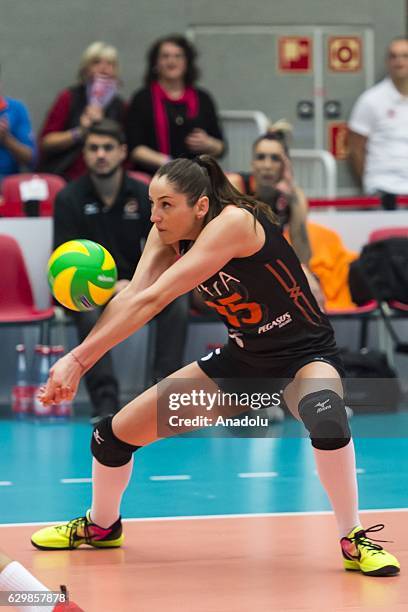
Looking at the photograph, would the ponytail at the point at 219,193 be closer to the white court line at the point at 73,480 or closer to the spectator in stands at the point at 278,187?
the white court line at the point at 73,480

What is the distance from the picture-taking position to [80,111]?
10.6 m

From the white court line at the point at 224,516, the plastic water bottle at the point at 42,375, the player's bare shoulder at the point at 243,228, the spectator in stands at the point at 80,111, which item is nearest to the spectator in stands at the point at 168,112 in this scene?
the spectator in stands at the point at 80,111

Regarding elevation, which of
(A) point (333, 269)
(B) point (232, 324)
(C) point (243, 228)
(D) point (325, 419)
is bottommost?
(A) point (333, 269)

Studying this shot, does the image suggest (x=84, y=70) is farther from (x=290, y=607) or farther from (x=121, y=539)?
(x=290, y=607)

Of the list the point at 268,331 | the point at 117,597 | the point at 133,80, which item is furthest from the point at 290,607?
the point at 133,80

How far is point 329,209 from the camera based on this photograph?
10.6 meters

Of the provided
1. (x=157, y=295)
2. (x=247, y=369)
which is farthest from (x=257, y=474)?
(x=157, y=295)

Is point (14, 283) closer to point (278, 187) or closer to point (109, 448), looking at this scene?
point (278, 187)

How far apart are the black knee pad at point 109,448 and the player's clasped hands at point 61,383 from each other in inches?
24.0

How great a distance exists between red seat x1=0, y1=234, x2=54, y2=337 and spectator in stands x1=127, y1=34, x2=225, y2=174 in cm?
147

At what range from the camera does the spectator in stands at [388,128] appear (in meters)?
11.2

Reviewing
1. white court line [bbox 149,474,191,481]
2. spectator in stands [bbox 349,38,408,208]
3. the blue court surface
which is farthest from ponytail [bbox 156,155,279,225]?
spectator in stands [bbox 349,38,408,208]

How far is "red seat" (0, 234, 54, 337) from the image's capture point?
9406 millimetres

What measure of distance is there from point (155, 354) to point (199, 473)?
1.85 metres
